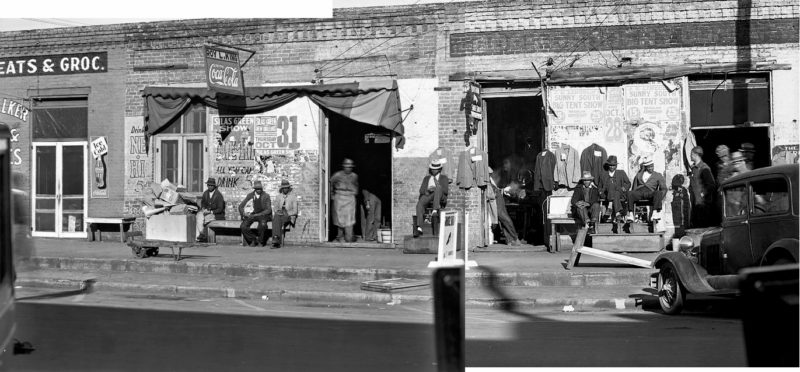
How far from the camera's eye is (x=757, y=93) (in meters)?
17.2

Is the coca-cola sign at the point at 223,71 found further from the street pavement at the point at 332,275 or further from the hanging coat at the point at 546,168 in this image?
the hanging coat at the point at 546,168

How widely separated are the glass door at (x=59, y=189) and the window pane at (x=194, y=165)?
2705 millimetres

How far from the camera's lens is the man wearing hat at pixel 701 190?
1669cm

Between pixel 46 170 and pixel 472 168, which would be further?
pixel 46 170

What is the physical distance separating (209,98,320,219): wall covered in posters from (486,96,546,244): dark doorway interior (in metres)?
4.01

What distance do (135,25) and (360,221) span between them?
23.0 feet

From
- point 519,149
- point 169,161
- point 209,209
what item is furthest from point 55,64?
point 519,149

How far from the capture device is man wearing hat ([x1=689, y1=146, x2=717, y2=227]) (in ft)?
54.7

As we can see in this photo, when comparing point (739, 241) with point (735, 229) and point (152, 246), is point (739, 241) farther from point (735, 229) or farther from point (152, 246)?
point (152, 246)

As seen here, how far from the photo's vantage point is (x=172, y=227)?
54.3ft

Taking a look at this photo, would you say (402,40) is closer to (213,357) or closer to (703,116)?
(703,116)

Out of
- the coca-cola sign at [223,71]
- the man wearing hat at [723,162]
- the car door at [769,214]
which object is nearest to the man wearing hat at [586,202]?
the man wearing hat at [723,162]

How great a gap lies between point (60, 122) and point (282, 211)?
6.53m

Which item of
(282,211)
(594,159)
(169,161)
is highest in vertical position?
(169,161)
